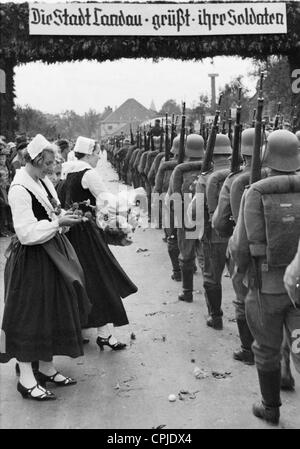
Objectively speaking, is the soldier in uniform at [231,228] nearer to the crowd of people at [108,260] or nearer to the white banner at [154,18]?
the crowd of people at [108,260]

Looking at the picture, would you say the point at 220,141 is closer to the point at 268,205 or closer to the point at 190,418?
the point at 268,205

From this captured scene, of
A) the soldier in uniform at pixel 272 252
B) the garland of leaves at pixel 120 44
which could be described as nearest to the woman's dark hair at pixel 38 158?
the soldier in uniform at pixel 272 252

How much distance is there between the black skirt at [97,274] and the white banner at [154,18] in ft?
25.2

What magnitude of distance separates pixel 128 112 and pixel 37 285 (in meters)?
108

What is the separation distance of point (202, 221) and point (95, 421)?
268 cm

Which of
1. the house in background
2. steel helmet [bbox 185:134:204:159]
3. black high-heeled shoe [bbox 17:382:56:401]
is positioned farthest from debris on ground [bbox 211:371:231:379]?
the house in background

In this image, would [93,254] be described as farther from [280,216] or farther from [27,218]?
[280,216]

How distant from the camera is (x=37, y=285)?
14.3 feet

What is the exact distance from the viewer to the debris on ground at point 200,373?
15.9 ft

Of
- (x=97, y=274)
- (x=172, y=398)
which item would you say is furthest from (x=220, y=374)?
(x=97, y=274)

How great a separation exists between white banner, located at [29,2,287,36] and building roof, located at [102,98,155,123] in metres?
95.0

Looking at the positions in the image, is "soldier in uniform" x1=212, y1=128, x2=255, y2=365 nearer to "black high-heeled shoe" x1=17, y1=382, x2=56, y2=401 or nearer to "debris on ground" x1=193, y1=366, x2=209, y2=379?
"debris on ground" x1=193, y1=366, x2=209, y2=379

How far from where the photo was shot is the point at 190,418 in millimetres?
4086

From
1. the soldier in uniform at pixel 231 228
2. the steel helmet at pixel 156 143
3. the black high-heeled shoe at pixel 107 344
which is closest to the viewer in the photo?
the soldier in uniform at pixel 231 228
